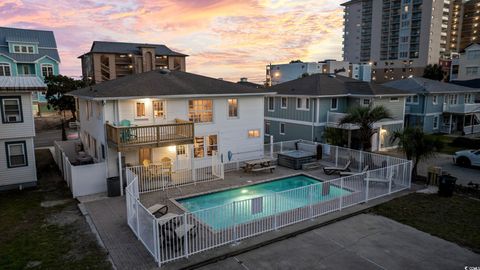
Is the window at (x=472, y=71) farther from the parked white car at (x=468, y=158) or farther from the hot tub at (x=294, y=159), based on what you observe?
the hot tub at (x=294, y=159)

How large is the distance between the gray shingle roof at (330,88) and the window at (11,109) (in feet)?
65.1

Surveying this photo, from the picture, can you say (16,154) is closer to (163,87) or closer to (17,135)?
(17,135)

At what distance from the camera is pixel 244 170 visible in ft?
63.1

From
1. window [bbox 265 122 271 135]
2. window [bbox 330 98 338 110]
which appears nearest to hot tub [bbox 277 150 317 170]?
window [bbox 330 98 338 110]

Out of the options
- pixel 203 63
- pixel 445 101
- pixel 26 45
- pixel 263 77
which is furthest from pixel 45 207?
pixel 263 77

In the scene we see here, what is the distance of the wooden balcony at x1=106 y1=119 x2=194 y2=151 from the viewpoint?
1516 cm

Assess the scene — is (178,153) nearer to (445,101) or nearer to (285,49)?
(445,101)

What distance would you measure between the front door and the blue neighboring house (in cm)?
2918

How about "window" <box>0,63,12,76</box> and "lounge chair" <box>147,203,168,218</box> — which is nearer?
"lounge chair" <box>147,203,168,218</box>

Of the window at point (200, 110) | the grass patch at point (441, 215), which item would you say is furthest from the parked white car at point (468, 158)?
the window at point (200, 110)

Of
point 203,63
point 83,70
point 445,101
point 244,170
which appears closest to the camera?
point 244,170

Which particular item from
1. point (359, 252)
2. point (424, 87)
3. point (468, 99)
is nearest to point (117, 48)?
point (424, 87)

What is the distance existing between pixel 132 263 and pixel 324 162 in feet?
51.3

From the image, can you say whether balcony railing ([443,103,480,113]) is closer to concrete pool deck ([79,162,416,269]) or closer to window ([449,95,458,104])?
window ([449,95,458,104])
